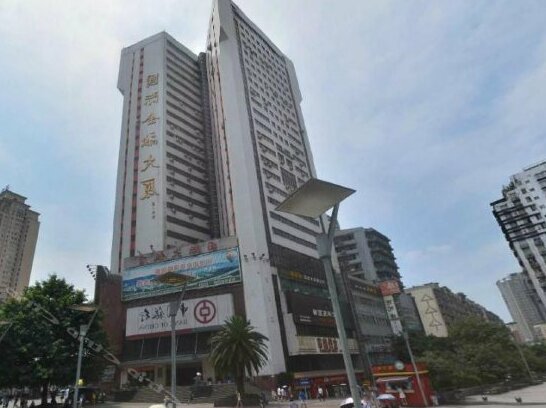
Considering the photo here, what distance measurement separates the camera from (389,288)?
90000mm

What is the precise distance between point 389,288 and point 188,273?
5252 cm

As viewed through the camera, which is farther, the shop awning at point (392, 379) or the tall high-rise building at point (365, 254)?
the tall high-rise building at point (365, 254)

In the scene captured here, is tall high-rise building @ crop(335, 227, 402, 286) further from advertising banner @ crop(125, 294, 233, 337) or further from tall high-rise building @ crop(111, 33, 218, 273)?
advertising banner @ crop(125, 294, 233, 337)

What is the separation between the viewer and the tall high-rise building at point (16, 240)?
14754 centimetres

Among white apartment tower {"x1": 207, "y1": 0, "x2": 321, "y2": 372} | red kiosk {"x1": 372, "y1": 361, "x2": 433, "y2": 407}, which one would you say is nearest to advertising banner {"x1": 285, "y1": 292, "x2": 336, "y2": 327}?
white apartment tower {"x1": 207, "y1": 0, "x2": 321, "y2": 372}

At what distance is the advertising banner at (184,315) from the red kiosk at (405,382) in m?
25.7

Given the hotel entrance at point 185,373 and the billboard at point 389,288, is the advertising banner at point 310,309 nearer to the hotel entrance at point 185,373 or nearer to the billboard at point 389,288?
the hotel entrance at point 185,373

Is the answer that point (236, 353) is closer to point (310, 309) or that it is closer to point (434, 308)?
point (310, 309)

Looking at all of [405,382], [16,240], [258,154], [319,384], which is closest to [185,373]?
[319,384]

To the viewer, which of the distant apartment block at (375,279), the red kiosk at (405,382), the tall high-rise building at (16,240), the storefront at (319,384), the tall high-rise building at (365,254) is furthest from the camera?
the tall high-rise building at (16,240)

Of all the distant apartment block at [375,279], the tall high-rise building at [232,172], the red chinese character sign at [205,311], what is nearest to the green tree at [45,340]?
the red chinese character sign at [205,311]

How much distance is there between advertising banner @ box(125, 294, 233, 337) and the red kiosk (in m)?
25.7

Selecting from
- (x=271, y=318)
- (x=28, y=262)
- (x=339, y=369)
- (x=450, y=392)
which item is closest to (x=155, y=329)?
(x=271, y=318)

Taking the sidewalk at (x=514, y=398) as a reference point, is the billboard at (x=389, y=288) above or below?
above
